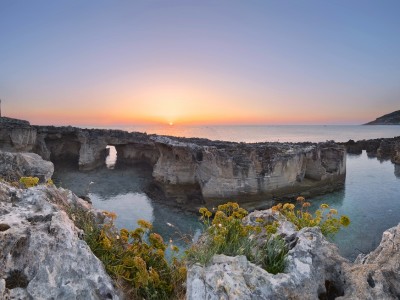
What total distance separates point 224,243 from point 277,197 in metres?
17.4

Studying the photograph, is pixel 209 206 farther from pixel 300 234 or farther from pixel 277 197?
pixel 300 234

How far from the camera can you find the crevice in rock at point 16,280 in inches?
123

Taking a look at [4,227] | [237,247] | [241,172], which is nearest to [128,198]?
[241,172]

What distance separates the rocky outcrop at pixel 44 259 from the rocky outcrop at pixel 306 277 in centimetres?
122

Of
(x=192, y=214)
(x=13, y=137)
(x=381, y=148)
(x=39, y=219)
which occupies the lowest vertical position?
(x=192, y=214)

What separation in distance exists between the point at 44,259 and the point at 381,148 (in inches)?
2092

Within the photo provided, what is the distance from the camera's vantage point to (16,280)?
10.4 feet

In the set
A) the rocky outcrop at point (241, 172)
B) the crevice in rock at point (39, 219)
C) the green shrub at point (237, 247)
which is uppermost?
the crevice in rock at point (39, 219)

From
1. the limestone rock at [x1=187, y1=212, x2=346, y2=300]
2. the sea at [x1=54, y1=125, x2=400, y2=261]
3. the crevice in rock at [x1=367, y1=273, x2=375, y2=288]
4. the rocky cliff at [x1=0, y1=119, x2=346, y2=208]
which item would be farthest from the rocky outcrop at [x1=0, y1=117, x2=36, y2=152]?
the crevice in rock at [x1=367, y1=273, x2=375, y2=288]

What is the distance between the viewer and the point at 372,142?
52.8 m

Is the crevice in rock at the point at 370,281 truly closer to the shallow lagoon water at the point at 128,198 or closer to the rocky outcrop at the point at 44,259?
the rocky outcrop at the point at 44,259

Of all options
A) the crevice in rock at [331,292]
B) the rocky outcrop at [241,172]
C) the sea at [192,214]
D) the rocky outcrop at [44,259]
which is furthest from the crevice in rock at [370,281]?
the rocky outcrop at [241,172]

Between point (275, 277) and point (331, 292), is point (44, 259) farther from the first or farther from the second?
point (331, 292)

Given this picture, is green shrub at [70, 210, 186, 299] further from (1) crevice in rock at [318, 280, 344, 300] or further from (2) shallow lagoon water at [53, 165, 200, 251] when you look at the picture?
(2) shallow lagoon water at [53, 165, 200, 251]
